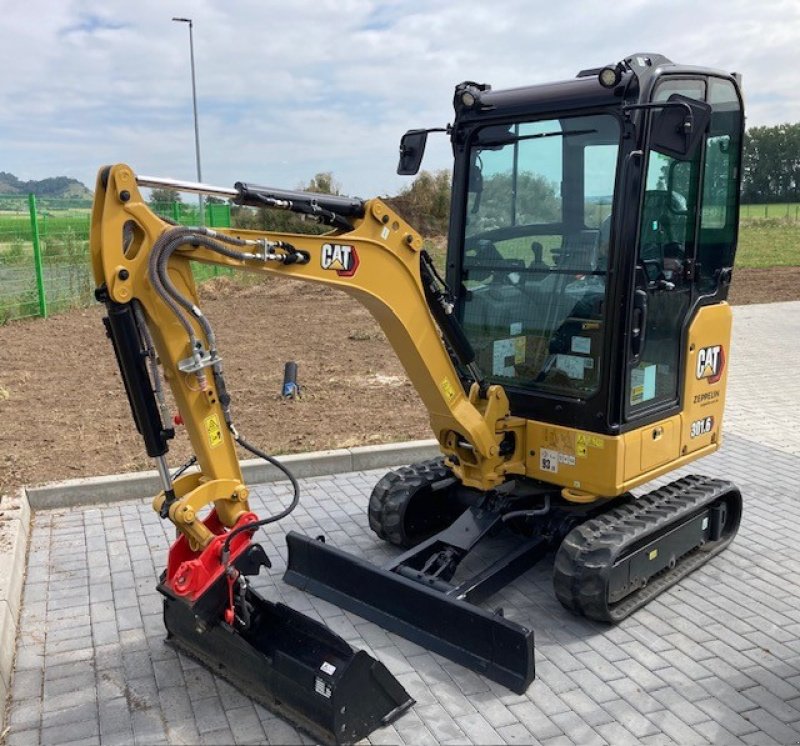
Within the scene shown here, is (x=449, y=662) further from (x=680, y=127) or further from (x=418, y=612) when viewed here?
(x=680, y=127)

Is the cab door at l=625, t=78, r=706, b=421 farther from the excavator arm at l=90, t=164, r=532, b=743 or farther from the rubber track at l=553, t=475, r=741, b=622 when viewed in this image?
the excavator arm at l=90, t=164, r=532, b=743

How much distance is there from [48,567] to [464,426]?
2.93m

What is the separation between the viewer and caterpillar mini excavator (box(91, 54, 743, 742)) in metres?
3.59

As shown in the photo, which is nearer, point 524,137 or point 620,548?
point 620,548

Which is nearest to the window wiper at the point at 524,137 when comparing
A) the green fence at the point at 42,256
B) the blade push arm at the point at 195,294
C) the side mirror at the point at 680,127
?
the side mirror at the point at 680,127

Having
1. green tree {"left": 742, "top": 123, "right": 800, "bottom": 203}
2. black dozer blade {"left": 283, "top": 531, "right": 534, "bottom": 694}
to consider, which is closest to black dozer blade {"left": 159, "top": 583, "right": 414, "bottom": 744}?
black dozer blade {"left": 283, "top": 531, "right": 534, "bottom": 694}

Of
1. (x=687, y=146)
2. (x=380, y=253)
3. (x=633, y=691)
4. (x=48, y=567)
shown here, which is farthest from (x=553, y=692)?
(x=48, y=567)

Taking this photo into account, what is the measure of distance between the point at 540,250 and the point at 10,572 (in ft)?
12.3

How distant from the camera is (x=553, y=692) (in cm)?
393

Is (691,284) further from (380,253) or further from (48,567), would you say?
(48,567)

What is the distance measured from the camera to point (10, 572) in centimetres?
482

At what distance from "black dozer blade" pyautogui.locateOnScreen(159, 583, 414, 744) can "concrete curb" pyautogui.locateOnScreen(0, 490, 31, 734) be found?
36.0 inches

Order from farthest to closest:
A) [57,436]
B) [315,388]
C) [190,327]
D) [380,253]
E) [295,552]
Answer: [315,388]
[57,436]
[295,552]
[380,253]
[190,327]

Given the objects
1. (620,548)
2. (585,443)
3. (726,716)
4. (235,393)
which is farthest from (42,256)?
(726,716)
